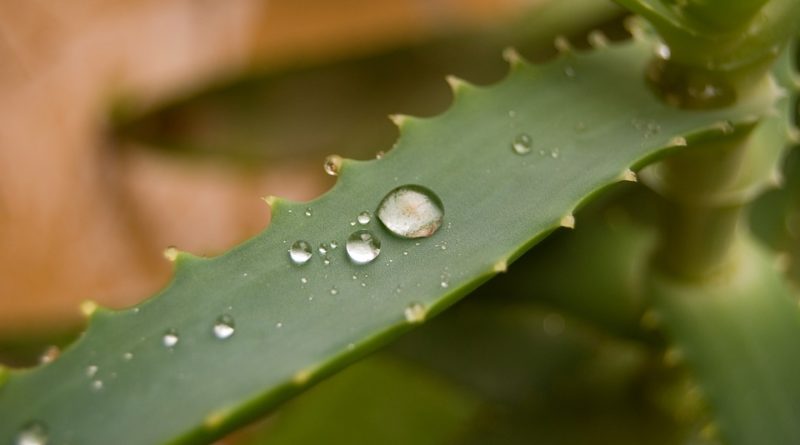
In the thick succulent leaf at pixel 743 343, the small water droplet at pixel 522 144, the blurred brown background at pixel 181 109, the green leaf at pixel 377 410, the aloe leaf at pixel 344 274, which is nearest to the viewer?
the aloe leaf at pixel 344 274

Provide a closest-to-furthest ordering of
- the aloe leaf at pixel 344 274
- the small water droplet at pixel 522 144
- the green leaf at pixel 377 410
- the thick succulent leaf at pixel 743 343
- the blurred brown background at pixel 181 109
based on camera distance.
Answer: the aloe leaf at pixel 344 274, the small water droplet at pixel 522 144, the thick succulent leaf at pixel 743 343, the green leaf at pixel 377 410, the blurred brown background at pixel 181 109

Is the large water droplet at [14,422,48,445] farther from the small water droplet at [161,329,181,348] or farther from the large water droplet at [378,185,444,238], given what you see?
the large water droplet at [378,185,444,238]

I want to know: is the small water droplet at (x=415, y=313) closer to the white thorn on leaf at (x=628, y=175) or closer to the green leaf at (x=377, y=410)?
the white thorn on leaf at (x=628, y=175)

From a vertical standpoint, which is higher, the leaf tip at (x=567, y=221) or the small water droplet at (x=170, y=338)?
the leaf tip at (x=567, y=221)

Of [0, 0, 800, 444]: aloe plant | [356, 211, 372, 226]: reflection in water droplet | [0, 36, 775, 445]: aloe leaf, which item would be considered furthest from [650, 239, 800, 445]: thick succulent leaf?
[356, 211, 372, 226]: reflection in water droplet

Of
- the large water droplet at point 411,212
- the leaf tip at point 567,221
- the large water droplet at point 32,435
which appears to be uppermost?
the large water droplet at point 411,212

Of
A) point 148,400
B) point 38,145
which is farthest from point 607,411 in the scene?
point 38,145

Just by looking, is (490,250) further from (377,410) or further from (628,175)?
(377,410)

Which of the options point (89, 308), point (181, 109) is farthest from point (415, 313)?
point (181, 109)

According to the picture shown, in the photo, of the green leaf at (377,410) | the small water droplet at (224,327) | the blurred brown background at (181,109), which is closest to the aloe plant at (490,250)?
the small water droplet at (224,327)

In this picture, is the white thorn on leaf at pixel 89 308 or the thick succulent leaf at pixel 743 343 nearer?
the white thorn on leaf at pixel 89 308
